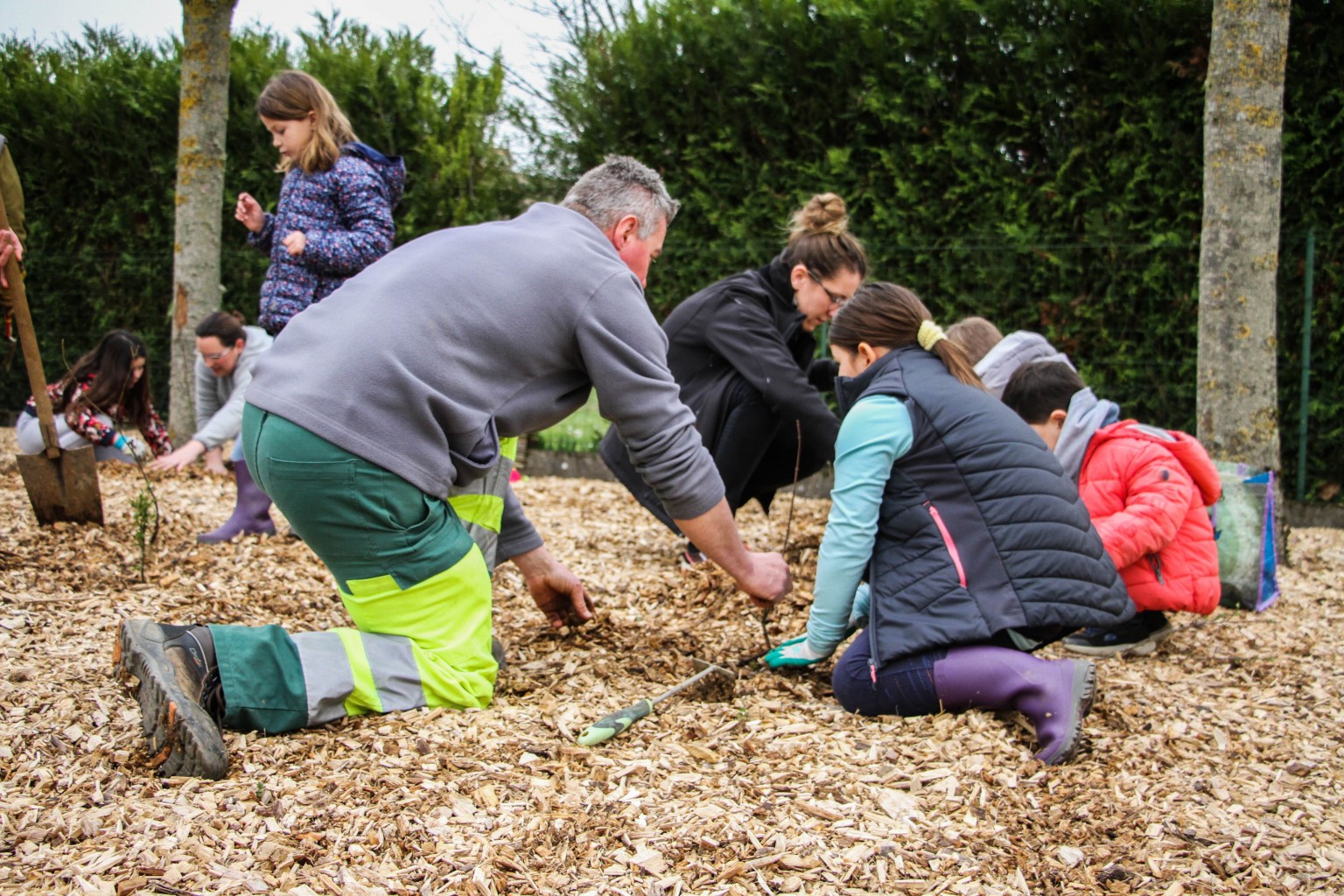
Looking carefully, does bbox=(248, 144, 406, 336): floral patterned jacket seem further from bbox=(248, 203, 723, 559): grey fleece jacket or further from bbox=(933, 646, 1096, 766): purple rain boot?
bbox=(933, 646, 1096, 766): purple rain boot

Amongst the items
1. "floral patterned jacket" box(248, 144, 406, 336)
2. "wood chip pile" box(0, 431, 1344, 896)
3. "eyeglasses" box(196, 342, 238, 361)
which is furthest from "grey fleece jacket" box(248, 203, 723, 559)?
"eyeglasses" box(196, 342, 238, 361)

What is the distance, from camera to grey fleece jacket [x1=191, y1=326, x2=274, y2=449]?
4.89 m

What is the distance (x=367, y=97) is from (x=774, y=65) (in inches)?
124

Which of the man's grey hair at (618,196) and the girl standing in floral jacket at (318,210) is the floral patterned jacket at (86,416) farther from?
the man's grey hair at (618,196)

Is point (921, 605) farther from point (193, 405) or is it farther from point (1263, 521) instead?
point (193, 405)

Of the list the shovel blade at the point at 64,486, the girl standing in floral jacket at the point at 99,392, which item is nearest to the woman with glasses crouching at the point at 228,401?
the shovel blade at the point at 64,486

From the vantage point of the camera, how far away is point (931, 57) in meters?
6.34

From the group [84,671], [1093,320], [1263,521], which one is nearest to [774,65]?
[1093,320]

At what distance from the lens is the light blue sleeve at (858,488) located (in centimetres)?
270

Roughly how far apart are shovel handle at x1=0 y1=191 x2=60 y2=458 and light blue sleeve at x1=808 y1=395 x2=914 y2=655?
2.85 metres

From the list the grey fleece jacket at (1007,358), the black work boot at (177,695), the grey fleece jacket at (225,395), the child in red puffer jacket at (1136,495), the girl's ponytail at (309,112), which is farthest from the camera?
the grey fleece jacket at (225,395)

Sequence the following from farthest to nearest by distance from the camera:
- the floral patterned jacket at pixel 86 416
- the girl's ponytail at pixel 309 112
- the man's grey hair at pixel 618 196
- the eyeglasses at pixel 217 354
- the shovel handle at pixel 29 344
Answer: the floral patterned jacket at pixel 86 416
the eyeglasses at pixel 217 354
the girl's ponytail at pixel 309 112
the shovel handle at pixel 29 344
the man's grey hair at pixel 618 196

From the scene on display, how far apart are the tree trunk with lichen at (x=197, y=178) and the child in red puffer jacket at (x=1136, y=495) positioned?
5221mm

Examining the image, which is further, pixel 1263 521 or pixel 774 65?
pixel 774 65
